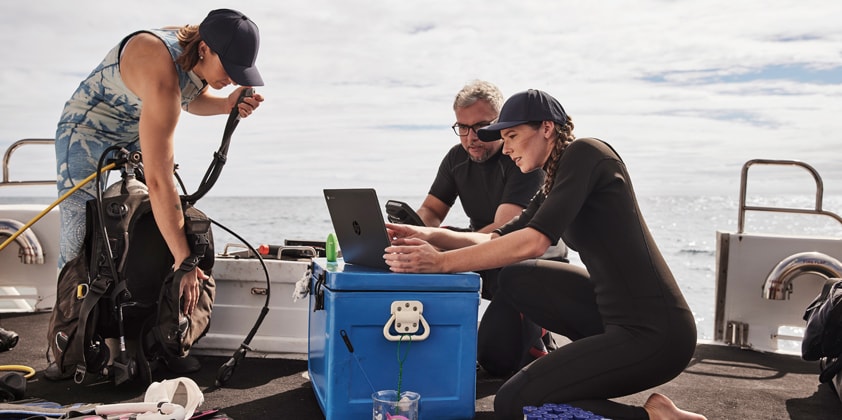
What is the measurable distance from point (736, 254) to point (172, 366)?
3177 mm

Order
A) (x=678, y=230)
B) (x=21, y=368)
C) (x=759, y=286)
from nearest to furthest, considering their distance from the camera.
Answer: (x=21, y=368), (x=759, y=286), (x=678, y=230)

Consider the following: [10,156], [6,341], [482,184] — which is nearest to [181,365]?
[6,341]

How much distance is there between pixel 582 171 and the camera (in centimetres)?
222

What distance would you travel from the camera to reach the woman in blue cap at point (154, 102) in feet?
8.72

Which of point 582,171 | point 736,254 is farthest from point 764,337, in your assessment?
point 582,171

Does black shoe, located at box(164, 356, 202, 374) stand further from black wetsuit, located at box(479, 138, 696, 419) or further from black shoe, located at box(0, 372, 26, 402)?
black wetsuit, located at box(479, 138, 696, 419)

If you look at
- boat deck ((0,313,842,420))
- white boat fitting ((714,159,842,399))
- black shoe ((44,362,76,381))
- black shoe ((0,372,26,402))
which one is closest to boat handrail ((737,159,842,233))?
white boat fitting ((714,159,842,399))

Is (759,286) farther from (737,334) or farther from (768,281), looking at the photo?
(737,334)

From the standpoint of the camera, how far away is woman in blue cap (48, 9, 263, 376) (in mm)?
2658

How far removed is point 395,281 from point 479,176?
1.34 metres

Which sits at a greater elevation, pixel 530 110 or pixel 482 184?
pixel 530 110

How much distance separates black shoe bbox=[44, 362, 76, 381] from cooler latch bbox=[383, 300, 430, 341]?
55.4 inches

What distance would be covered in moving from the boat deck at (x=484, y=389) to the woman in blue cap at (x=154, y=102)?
422mm

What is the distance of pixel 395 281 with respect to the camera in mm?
2254
